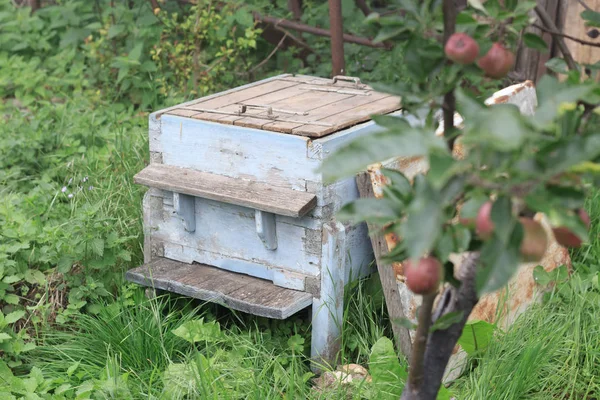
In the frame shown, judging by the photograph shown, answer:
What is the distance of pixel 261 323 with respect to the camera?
10.8 ft

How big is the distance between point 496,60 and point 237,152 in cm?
179

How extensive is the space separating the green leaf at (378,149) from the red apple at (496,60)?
354 millimetres

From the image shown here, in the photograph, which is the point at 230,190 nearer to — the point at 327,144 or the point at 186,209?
the point at 186,209

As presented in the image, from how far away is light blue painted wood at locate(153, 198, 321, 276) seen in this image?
3.02 metres

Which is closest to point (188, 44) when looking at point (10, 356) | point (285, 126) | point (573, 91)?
point (285, 126)

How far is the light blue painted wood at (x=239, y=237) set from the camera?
3021 millimetres

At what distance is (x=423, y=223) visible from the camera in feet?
3.57

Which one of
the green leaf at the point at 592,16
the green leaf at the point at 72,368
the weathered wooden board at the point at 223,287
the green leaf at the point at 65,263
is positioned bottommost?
the green leaf at the point at 72,368

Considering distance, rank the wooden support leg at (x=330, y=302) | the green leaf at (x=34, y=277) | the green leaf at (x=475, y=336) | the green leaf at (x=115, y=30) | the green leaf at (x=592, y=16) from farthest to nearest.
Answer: the green leaf at (x=115, y=30) → the green leaf at (x=34, y=277) → the wooden support leg at (x=330, y=302) → the green leaf at (x=475, y=336) → the green leaf at (x=592, y=16)

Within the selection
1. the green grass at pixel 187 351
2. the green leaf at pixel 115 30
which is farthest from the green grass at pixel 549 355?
the green leaf at pixel 115 30

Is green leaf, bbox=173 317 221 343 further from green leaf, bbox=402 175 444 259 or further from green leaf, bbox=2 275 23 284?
green leaf, bbox=402 175 444 259

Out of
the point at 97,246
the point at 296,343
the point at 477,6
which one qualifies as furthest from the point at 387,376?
the point at 477,6

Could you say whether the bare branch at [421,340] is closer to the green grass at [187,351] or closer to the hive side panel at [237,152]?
the green grass at [187,351]

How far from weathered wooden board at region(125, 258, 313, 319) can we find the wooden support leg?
7 centimetres
